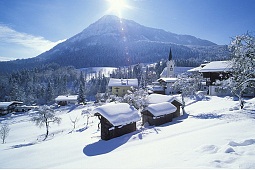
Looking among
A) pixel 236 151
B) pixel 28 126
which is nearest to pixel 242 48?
pixel 236 151

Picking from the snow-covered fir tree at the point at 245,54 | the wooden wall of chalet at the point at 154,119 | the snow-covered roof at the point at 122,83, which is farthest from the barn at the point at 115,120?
the snow-covered roof at the point at 122,83

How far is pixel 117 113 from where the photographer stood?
835 inches

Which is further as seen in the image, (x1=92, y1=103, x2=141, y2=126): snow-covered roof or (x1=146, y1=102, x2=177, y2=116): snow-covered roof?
(x1=146, y1=102, x2=177, y2=116): snow-covered roof

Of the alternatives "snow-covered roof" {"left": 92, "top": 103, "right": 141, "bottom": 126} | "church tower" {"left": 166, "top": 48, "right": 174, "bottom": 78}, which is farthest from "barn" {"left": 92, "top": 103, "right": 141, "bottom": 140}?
"church tower" {"left": 166, "top": 48, "right": 174, "bottom": 78}

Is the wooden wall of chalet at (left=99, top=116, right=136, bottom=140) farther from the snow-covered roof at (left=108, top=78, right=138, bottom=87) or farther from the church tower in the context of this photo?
the church tower

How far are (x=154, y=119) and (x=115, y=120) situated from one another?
6.90m

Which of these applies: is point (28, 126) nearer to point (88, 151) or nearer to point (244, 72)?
point (88, 151)

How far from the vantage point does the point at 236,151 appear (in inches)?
301

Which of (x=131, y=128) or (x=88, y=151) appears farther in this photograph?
(x=131, y=128)

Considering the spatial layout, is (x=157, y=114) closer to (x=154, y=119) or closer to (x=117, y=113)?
(x=154, y=119)

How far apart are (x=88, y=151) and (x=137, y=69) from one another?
131723 millimetres

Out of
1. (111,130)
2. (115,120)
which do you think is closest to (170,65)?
(115,120)

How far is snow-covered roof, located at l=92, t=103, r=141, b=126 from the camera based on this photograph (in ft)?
66.5

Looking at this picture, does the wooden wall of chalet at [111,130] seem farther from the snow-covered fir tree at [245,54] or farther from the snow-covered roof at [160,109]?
the snow-covered fir tree at [245,54]
